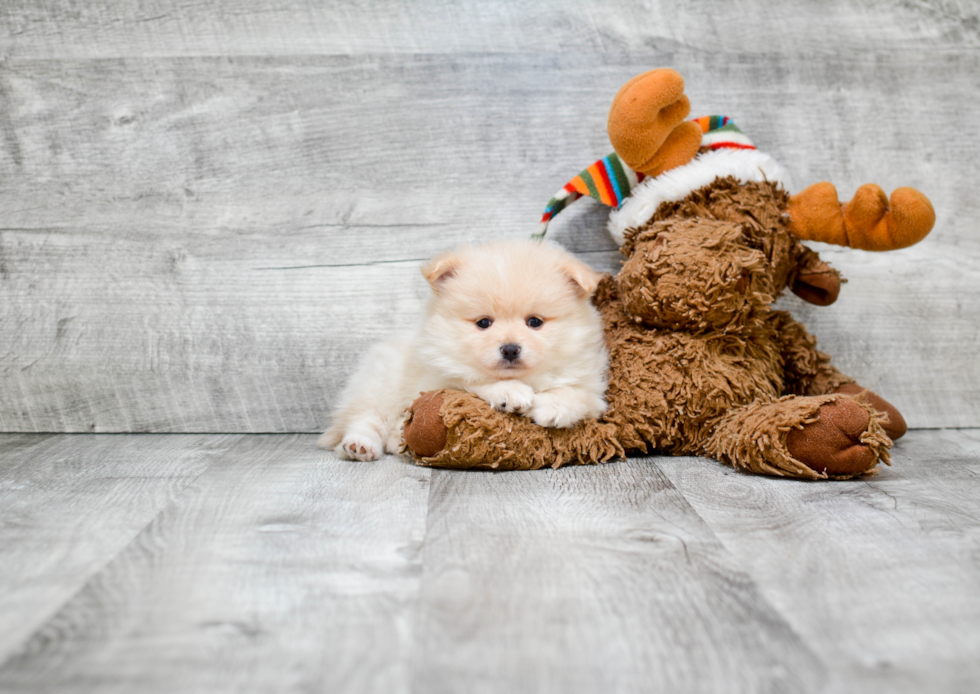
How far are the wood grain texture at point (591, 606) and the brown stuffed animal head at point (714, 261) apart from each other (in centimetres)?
46

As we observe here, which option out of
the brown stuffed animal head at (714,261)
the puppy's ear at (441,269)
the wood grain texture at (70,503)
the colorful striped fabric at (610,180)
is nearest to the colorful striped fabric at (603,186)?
the colorful striped fabric at (610,180)

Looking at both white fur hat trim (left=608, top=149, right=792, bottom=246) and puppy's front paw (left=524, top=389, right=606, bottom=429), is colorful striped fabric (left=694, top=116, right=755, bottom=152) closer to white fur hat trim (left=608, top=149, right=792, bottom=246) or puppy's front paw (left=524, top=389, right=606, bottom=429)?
white fur hat trim (left=608, top=149, right=792, bottom=246)

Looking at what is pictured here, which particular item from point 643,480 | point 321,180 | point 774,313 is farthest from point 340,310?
point 774,313

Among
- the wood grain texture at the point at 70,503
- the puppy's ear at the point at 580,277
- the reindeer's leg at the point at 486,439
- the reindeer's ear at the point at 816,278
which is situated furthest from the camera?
the reindeer's ear at the point at 816,278

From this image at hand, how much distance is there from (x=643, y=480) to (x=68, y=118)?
1.75m

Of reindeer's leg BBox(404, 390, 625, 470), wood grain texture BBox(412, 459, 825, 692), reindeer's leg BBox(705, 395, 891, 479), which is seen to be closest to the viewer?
wood grain texture BBox(412, 459, 825, 692)

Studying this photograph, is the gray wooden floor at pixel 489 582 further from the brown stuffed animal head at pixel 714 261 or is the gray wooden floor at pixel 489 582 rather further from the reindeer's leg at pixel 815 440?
the brown stuffed animal head at pixel 714 261

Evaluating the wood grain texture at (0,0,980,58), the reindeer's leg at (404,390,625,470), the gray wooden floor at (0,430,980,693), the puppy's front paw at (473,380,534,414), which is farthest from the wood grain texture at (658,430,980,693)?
the wood grain texture at (0,0,980,58)

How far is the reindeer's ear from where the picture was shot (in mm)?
1633

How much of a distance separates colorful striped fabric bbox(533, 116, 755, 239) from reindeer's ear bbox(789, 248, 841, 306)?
1.05 feet

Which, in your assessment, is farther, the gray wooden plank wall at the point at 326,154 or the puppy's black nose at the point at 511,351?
the gray wooden plank wall at the point at 326,154

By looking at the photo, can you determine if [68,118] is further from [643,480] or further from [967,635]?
[967,635]

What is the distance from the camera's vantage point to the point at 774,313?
1.71 meters

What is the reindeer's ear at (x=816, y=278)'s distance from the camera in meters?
1.63
